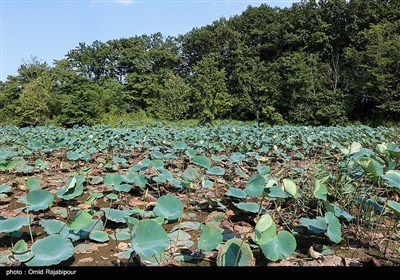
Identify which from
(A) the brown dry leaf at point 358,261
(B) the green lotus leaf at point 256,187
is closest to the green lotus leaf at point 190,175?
(B) the green lotus leaf at point 256,187

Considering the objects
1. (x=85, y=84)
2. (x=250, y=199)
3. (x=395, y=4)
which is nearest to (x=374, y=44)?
(x=395, y=4)

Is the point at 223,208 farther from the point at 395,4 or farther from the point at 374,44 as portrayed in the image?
the point at 395,4

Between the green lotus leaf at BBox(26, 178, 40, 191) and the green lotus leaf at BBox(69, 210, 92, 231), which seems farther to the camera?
the green lotus leaf at BBox(26, 178, 40, 191)

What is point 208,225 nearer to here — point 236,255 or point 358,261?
point 236,255

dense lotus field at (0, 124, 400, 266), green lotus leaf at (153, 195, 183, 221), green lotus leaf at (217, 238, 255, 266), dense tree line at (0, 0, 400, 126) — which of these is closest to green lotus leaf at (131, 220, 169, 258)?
dense lotus field at (0, 124, 400, 266)

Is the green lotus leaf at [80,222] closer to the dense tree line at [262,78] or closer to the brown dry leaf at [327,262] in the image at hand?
the brown dry leaf at [327,262]

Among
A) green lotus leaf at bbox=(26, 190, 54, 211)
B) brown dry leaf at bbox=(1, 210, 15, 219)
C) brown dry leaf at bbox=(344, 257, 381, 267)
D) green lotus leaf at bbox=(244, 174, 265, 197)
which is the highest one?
green lotus leaf at bbox=(26, 190, 54, 211)

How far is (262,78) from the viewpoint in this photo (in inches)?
979

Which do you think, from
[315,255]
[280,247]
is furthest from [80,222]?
[315,255]

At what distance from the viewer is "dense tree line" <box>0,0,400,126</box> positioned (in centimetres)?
2134

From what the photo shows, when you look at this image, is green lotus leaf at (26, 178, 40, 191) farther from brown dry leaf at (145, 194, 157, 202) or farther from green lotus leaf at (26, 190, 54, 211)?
brown dry leaf at (145, 194, 157, 202)

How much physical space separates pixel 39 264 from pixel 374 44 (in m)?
23.8

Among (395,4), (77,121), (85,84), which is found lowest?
(77,121)
